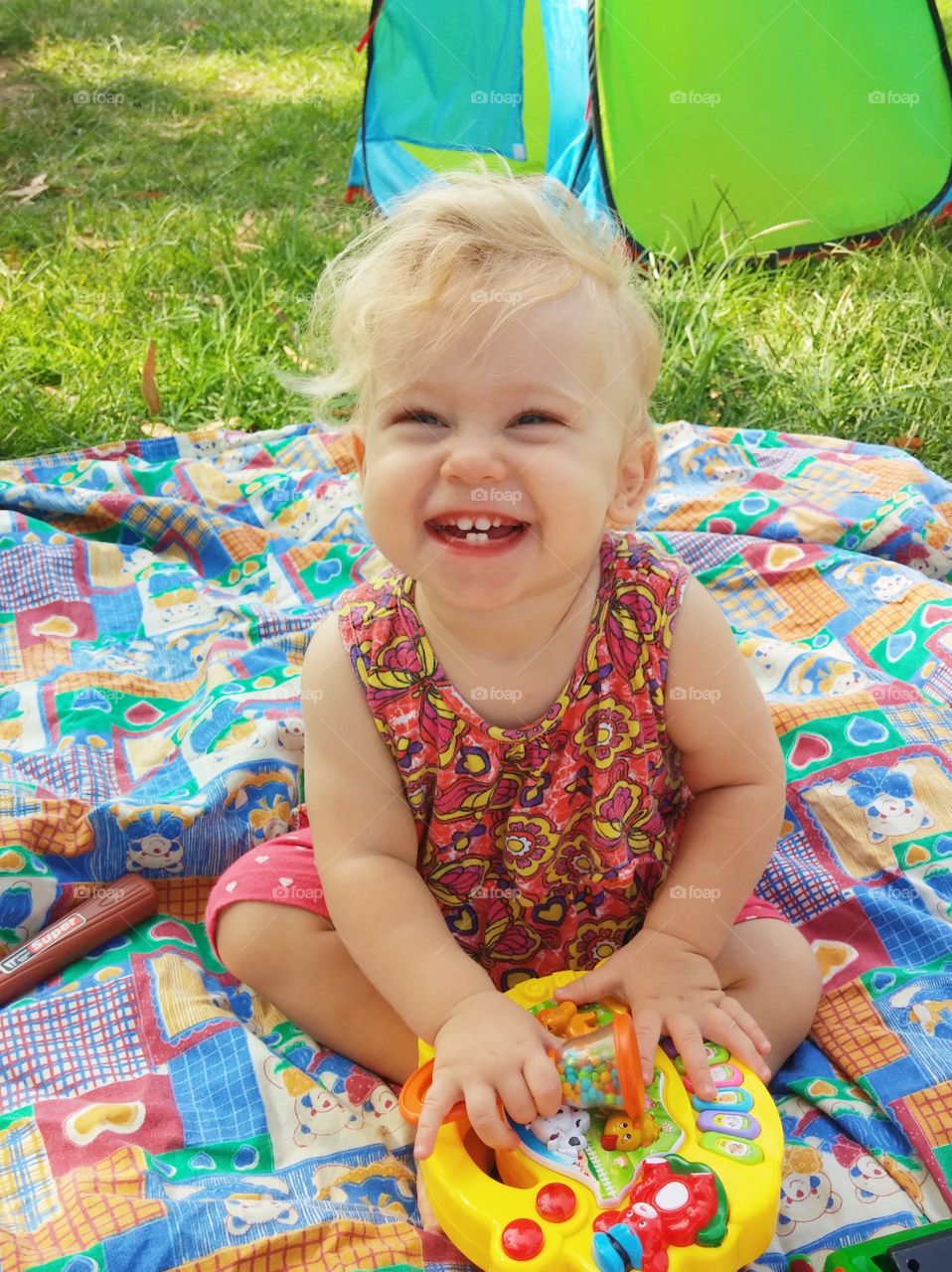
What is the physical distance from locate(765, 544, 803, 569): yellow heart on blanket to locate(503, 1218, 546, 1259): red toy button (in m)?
1.26

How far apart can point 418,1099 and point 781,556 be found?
1.20 meters

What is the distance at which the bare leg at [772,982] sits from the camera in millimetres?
1308

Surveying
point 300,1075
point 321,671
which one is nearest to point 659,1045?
point 300,1075

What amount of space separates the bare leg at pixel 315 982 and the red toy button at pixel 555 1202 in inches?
12.3

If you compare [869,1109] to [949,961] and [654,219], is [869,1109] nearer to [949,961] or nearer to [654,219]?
[949,961]

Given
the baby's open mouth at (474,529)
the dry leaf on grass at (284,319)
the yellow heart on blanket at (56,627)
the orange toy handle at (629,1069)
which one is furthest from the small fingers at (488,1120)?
the dry leaf on grass at (284,319)

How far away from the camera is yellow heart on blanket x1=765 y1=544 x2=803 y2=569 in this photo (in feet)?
6.70

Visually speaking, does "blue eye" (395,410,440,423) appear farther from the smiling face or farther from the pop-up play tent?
the pop-up play tent

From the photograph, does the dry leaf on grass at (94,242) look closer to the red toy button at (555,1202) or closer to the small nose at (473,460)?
the small nose at (473,460)

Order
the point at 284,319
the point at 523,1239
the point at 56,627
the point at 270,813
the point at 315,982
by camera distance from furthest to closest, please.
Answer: the point at 284,319, the point at 56,627, the point at 270,813, the point at 315,982, the point at 523,1239

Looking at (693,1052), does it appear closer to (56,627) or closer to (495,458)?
(495,458)

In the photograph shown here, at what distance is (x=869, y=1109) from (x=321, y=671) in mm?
703

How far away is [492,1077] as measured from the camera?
1.09 metres

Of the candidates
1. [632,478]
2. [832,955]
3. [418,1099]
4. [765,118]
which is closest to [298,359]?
[765,118]
